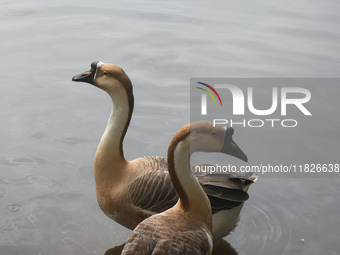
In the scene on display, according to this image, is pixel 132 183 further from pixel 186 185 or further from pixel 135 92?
pixel 135 92

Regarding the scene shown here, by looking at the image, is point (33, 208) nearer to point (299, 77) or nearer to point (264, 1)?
point (299, 77)

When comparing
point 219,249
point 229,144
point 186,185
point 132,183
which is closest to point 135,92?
point 132,183

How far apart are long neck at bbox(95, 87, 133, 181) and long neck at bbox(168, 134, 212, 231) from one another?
835 mm

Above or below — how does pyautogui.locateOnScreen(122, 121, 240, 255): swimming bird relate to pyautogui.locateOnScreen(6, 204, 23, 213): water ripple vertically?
above

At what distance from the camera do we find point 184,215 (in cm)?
451

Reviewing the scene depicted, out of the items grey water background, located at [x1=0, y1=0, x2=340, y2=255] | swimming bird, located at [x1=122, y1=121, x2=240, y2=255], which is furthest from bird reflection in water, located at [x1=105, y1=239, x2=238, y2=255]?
swimming bird, located at [x1=122, y1=121, x2=240, y2=255]

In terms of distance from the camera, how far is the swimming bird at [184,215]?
410 centimetres

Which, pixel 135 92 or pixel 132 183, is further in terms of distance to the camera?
pixel 135 92

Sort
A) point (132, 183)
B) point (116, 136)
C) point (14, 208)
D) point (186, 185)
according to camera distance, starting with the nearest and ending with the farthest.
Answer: point (186, 185)
point (132, 183)
point (116, 136)
point (14, 208)

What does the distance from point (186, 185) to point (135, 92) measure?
371cm

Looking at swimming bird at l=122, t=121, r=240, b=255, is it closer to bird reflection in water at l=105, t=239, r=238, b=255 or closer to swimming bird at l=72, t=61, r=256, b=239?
swimming bird at l=72, t=61, r=256, b=239

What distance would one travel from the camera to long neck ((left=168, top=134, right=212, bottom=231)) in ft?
Answer: 14.4

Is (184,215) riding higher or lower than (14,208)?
higher

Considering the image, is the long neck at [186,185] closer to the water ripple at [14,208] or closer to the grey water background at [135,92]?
the grey water background at [135,92]
